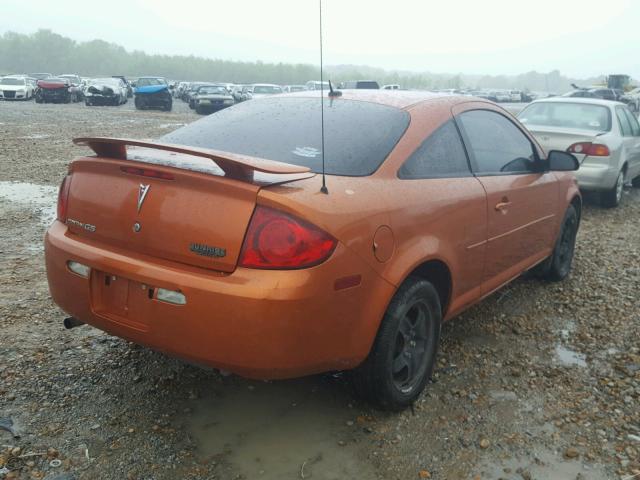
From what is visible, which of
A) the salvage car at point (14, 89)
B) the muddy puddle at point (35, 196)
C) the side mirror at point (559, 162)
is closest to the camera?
the side mirror at point (559, 162)

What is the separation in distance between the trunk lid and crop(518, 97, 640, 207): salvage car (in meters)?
6.35

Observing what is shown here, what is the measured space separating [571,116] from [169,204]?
743 cm

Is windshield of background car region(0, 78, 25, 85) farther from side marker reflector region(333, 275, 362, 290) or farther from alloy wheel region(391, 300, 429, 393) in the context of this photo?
side marker reflector region(333, 275, 362, 290)

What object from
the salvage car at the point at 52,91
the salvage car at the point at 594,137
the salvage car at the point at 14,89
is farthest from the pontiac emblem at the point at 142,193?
the salvage car at the point at 14,89

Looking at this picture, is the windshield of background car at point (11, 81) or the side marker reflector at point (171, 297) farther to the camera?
the windshield of background car at point (11, 81)

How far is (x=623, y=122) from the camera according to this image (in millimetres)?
8719

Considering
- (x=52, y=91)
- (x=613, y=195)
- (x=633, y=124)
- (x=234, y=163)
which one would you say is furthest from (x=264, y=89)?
(x=234, y=163)

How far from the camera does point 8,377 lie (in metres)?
3.15

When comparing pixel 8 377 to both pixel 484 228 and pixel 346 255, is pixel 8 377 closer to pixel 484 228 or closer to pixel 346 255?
pixel 346 255

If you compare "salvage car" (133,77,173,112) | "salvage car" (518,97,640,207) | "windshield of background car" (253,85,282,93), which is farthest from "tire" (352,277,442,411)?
"windshield of background car" (253,85,282,93)

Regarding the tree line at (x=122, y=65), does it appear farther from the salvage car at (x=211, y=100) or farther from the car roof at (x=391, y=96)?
the car roof at (x=391, y=96)

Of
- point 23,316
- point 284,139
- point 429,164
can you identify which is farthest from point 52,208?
point 429,164

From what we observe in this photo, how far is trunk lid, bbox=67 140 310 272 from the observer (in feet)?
A: 7.82

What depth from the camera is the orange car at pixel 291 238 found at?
2.35 meters
